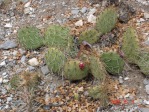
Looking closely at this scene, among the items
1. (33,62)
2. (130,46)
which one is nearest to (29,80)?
(33,62)

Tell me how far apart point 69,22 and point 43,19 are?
37cm

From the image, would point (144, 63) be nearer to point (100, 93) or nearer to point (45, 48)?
point (100, 93)

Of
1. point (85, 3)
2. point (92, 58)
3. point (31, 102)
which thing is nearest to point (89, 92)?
point (92, 58)

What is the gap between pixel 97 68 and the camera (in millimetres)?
3891

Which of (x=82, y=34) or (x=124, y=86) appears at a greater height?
(x=82, y=34)

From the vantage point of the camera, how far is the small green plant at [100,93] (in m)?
3.84

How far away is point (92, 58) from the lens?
12.9 feet

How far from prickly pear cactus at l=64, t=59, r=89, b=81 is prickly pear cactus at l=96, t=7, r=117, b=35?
27.4 inches

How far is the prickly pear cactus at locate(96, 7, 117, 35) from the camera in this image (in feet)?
14.9

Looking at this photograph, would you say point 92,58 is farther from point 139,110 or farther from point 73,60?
point 139,110

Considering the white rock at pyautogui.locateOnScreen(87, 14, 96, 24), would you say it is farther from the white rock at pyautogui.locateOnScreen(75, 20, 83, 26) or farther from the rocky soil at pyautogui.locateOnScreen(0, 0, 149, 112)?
the white rock at pyautogui.locateOnScreen(75, 20, 83, 26)

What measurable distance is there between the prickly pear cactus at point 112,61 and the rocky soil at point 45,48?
14cm

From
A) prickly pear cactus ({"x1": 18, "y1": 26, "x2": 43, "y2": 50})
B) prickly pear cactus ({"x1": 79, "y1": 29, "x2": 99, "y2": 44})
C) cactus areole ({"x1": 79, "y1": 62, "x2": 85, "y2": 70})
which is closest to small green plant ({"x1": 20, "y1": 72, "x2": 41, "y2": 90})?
cactus areole ({"x1": 79, "y1": 62, "x2": 85, "y2": 70})

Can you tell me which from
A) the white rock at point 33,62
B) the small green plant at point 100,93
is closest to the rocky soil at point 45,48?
the white rock at point 33,62
